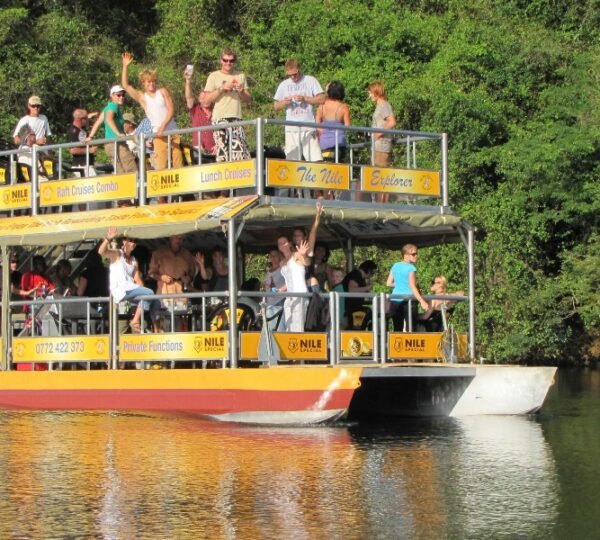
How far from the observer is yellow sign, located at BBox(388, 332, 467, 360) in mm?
17078

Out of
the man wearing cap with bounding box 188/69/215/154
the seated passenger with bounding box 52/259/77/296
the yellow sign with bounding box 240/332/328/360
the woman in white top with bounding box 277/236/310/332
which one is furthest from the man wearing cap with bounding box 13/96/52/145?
the yellow sign with bounding box 240/332/328/360

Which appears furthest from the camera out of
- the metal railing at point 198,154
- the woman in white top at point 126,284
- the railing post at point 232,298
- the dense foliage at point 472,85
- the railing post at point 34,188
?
the dense foliage at point 472,85

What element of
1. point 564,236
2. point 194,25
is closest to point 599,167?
point 564,236

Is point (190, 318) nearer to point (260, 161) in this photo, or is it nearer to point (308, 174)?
point (308, 174)

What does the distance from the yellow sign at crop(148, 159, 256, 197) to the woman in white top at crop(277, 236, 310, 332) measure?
0.95 metres

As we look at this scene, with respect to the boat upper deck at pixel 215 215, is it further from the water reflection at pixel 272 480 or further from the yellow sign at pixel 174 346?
the water reflection at pixel 272 480

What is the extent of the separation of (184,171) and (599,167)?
14.2 metres

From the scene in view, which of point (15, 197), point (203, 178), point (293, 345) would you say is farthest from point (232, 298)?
point (15, 197)

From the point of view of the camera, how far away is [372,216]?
17.3 metres

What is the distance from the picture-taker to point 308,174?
17047 millimetres

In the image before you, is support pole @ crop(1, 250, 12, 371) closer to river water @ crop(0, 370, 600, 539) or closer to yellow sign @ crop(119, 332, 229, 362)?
river water @ crop(0, 370, 600, 539)

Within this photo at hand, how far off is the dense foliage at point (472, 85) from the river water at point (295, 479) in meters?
12.9

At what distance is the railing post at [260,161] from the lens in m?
16.4

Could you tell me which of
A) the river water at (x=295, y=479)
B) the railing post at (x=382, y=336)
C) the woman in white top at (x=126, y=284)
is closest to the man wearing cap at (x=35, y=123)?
the woman in white top at (x=126, y=284)
